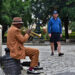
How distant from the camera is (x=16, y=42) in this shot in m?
6.62

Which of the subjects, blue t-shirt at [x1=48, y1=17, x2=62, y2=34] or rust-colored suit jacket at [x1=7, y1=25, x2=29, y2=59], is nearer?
rust-colored suit jacket at [x1=7, y1=25, x2=29, y2=59]

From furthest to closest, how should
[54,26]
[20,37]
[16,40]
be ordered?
[54,26], [16,40], [20,37]

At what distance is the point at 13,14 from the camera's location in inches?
1770

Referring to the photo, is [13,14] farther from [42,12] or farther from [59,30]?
[59,30]

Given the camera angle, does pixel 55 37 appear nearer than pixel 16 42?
No

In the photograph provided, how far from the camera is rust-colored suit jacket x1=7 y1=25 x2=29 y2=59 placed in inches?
257

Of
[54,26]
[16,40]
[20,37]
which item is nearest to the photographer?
[20,37]

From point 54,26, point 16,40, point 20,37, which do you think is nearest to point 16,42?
point 16,40

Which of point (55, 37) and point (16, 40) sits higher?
point (16, 40)

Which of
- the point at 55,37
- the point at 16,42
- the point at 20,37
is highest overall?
the point at 20,37

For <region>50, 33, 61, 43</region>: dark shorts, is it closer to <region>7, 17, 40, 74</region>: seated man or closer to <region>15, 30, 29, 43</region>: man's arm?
<region>7, 17, 40, 74</region>: seated man

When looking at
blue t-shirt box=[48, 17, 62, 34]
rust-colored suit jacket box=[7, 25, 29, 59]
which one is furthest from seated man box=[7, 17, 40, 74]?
blue t-shirt box=[48, 17, 62, 34]

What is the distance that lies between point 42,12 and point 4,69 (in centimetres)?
3428

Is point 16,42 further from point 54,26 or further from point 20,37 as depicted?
point 54,26
